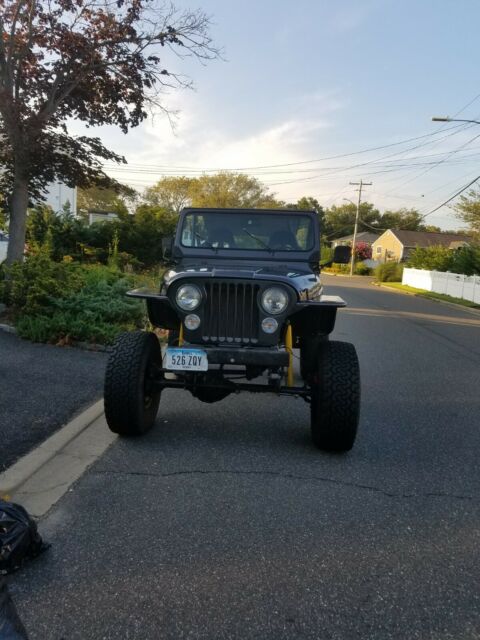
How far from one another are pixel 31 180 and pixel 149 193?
53127 mm

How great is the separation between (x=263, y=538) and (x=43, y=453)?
1.80m

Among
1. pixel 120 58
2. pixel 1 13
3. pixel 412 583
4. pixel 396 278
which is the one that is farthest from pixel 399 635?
pixel 396 278

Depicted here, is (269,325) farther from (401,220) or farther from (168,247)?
(401,220)

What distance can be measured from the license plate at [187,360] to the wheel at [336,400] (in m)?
0.87

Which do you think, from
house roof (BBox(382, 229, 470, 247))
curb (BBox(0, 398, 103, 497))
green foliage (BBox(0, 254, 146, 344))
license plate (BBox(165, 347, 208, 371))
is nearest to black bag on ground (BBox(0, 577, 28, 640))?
curb (BBox(0, 398, 103, 497))

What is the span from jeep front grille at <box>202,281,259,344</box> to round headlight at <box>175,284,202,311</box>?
0.08 metres

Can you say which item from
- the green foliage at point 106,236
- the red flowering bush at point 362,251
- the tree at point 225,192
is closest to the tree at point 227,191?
the tree at point 225,192

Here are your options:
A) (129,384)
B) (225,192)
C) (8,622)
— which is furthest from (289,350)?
(225,192)

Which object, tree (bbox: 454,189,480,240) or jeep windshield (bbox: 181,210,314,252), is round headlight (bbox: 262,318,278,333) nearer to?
jeep windshield (bbox: 181,210,314,252)

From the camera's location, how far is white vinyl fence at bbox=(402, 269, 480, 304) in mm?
23453

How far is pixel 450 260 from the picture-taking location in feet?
107

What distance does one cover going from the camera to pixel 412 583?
2.57 meters

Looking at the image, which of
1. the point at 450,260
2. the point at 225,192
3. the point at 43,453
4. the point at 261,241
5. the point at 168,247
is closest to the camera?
the point at 43,453

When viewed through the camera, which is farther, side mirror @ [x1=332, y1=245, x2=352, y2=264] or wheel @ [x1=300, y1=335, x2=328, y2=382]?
side mirror @ [x1=332, y1=245, x2=352, y2=264]
